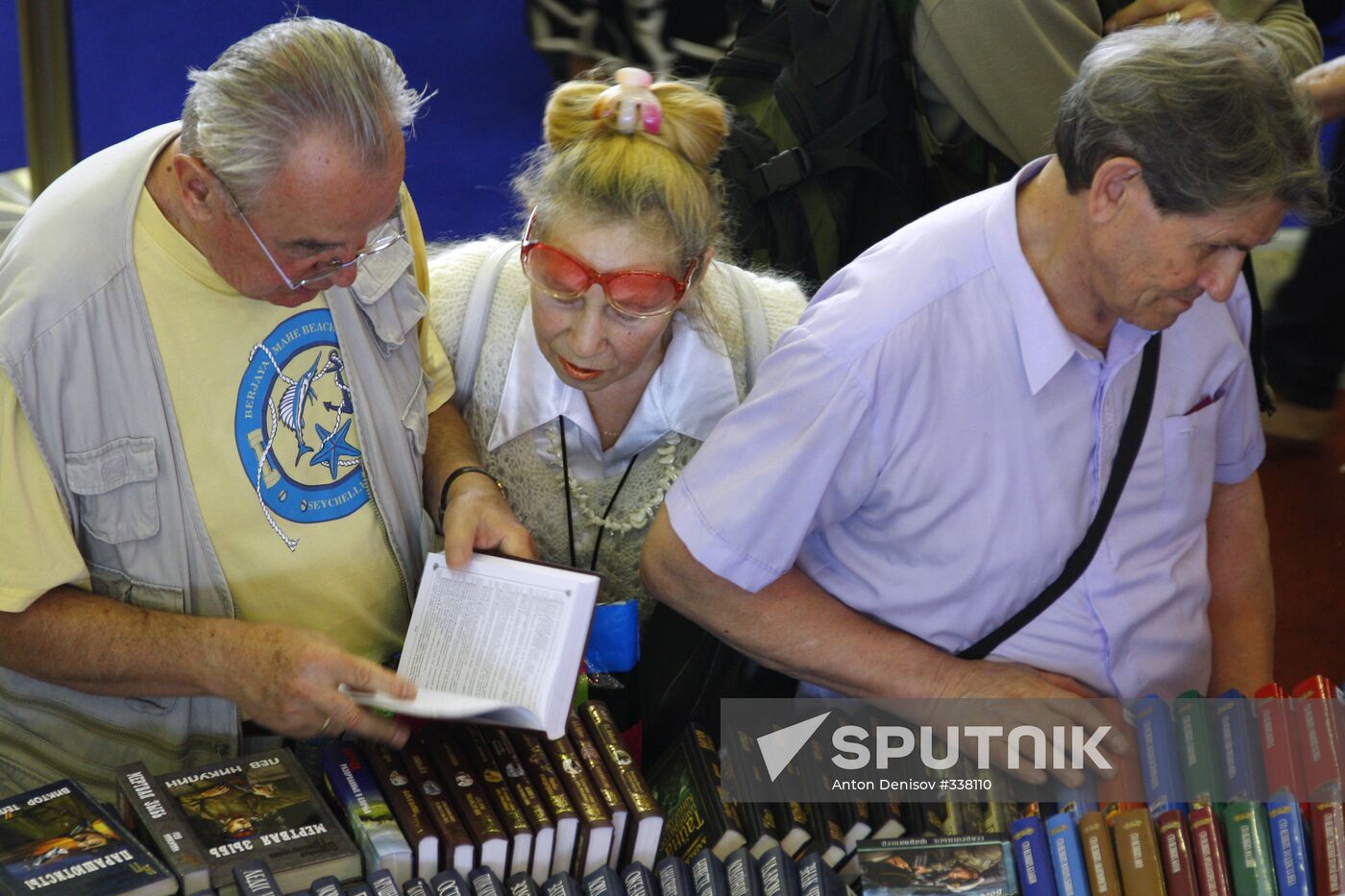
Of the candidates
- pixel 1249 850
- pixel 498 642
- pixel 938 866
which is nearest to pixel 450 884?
pixel 498 642

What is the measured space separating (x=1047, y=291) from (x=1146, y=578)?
20.2 inches

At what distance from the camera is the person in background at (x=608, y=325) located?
2334 mm

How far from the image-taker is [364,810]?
190 cm

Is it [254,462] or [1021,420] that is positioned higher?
[254,462]

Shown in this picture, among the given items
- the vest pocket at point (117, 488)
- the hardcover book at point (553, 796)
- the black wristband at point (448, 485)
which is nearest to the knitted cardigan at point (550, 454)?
the black wristband at point (448, 485)

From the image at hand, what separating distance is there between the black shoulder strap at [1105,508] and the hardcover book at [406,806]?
896 mm

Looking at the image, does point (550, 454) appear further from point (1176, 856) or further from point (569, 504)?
point (1176, 856)

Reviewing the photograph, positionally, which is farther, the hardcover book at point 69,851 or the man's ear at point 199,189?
the man's ear at point 199,189

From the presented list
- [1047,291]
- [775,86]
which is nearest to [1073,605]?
[1047,291]

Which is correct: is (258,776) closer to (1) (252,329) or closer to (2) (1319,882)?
(1) (252,329)

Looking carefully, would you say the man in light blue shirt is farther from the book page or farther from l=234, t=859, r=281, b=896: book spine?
l=234, t=859, r=281, b=896: book spine

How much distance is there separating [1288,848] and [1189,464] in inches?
25.5

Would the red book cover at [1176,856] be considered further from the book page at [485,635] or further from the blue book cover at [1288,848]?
the book page at [485,635]

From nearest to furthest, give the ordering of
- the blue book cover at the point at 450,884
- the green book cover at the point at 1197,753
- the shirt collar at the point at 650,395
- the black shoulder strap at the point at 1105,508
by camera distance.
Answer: the blue book cover at the point at 450,884
the green book cover at the point at 1197,753
the black shoulder strap at the point at 1105,508
the shirt collar at the point at 650,395
